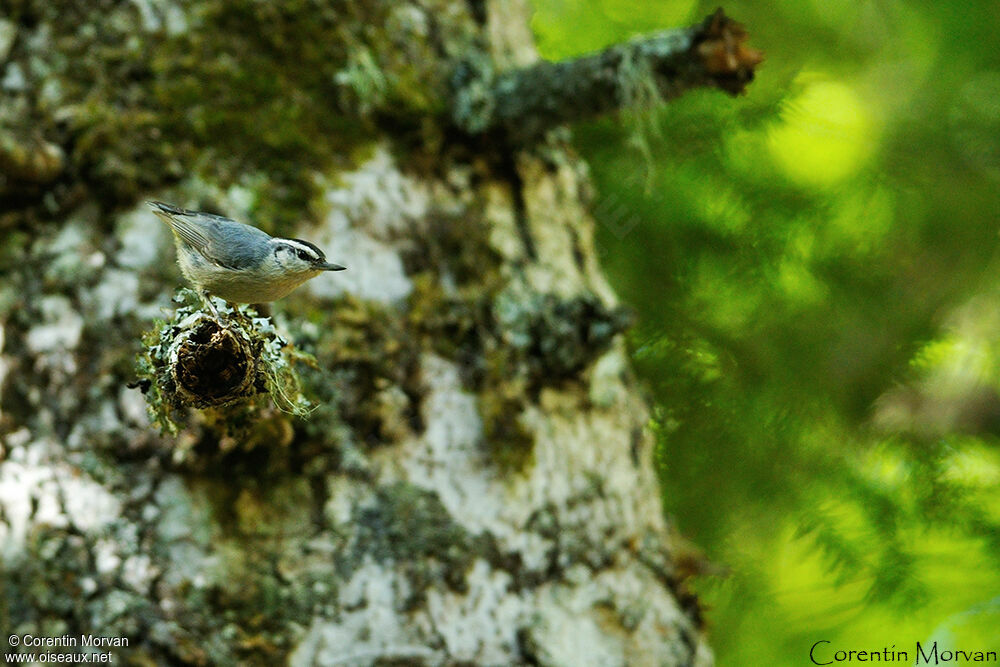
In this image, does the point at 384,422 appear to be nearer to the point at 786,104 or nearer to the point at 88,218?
the point at 88,218

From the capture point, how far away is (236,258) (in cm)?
132

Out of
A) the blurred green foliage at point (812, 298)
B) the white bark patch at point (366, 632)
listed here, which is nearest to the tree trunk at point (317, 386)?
the white bark patch at point (366, 632)

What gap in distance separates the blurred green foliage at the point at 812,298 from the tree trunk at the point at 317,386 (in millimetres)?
583

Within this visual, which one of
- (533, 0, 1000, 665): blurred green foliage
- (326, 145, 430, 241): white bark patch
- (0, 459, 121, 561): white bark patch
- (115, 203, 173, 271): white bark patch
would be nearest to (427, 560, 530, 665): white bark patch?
(0, 459, 121, 561): white bark patch

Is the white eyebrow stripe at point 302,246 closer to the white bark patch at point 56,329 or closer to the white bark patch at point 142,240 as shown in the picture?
the white bark patch at point 142,240

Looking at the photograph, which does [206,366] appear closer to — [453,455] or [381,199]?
[453,455]

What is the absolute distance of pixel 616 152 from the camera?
2684mm

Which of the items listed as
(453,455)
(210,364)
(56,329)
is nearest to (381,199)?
(453,455)

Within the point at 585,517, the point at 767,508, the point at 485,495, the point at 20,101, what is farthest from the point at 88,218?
the point at 767,508

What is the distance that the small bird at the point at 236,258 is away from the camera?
131 cm

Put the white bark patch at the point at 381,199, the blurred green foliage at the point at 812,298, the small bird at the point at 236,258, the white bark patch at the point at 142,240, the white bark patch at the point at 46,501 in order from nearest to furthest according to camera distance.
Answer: the small bird at the point at 236,258 → the white bark patch at the point at 46,501 → the white bark patch at the point at 142,240 → the white bark patch at the point at 381,199 → the blurred green foliage at the point at 812,298

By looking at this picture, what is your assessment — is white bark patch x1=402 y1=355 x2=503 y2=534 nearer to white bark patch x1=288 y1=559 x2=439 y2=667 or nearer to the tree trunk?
the tree trunk

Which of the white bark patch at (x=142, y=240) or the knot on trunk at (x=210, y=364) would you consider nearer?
the knot on trunk at (x=210, y=364)

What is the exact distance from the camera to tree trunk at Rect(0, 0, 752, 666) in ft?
4.66
